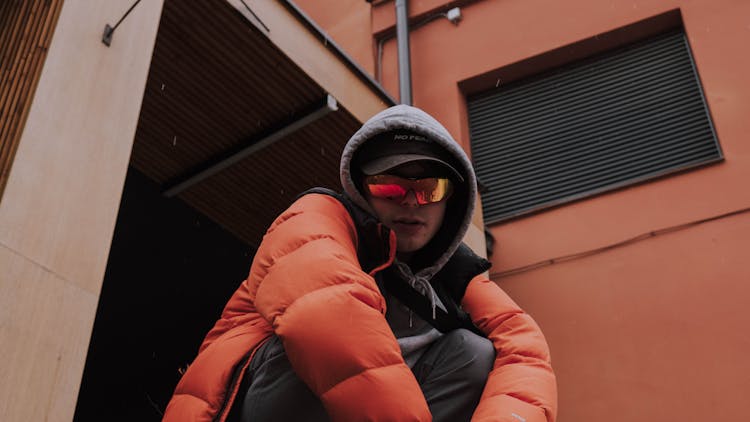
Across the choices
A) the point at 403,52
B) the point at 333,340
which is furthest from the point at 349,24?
the point at 333,340

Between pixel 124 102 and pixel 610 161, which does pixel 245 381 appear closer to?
pixel 124 102

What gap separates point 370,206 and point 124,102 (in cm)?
144

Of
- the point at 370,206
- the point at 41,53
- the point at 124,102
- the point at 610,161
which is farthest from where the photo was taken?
the point at 610,161

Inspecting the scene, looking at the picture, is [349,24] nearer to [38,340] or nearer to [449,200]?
[449,200]

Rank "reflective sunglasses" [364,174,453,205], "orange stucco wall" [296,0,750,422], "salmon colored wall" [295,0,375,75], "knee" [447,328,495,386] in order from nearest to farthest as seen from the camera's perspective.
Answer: "knee" [447,328,495,386] < "reflective sunglasses" [364,174,453,205] < "orange stucco wall" [296,0,750,422] < "salmon colored wall" [295,0,375,75]

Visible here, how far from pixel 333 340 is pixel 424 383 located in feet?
1.59

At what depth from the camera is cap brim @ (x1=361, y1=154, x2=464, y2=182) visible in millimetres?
2611

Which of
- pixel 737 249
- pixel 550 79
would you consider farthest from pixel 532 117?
pixel 737 249

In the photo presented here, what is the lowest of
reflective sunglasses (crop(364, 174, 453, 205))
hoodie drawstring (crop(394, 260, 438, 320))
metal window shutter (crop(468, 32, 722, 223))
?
hoodie drawstring (crop(394, 260, 438, 320))

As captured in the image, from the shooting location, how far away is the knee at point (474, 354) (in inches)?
93.4

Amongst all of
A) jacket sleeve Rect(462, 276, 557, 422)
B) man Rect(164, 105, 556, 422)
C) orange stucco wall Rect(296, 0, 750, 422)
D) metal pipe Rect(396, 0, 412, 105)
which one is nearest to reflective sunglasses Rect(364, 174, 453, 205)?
man Rect(164, 105, 556, 422)

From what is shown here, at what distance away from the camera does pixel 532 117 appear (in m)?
8.50

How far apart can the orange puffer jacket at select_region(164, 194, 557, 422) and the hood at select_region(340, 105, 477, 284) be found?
0.17 m

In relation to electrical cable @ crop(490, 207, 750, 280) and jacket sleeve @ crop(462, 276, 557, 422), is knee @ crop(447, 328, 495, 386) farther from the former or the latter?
electrical cable @ crop(490, 207, 750, 280)
